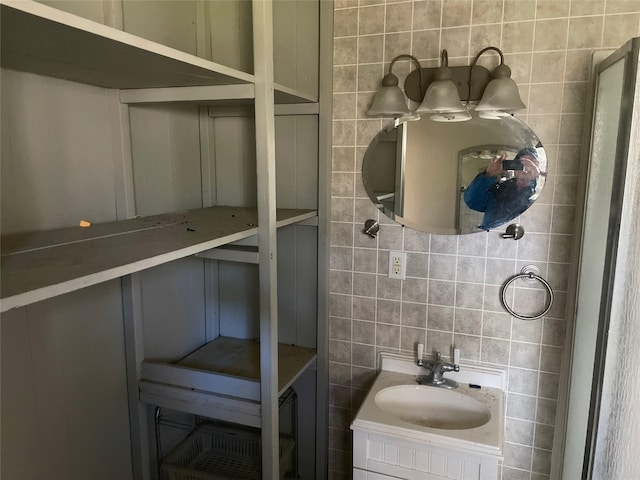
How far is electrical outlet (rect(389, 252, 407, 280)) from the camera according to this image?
6.21ft

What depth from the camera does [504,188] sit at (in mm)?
1707

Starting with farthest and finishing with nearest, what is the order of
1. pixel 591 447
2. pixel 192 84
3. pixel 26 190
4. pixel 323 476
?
pixel 323 476
pixel 192 84
pixel 26 190
pixel 591 447

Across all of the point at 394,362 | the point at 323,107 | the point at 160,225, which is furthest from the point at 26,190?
the point at 394,362

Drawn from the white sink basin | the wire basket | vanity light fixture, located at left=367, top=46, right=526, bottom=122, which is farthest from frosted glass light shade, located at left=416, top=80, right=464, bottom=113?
the wire basket

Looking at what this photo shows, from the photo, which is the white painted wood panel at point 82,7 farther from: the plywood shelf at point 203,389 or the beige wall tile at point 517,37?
the beige wall tile at point 517,37

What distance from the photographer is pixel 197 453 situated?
197 cm

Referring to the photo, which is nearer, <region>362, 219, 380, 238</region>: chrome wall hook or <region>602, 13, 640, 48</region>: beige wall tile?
<region>602, 13, 640, 48</region>: beige wall tile

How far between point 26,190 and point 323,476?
1707mm

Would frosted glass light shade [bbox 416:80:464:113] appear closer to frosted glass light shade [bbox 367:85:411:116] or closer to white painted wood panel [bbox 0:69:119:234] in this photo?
frosted glass light shade [bbox 367:85:411:116]

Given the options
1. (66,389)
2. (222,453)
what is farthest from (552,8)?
(222,453)

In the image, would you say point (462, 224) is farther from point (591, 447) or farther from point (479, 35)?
point (591, 447)

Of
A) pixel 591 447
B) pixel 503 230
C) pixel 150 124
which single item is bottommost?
pixel 591 447

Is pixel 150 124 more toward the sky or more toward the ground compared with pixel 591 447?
more toward the sky

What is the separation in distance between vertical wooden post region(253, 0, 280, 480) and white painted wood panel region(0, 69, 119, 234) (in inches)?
19.4
